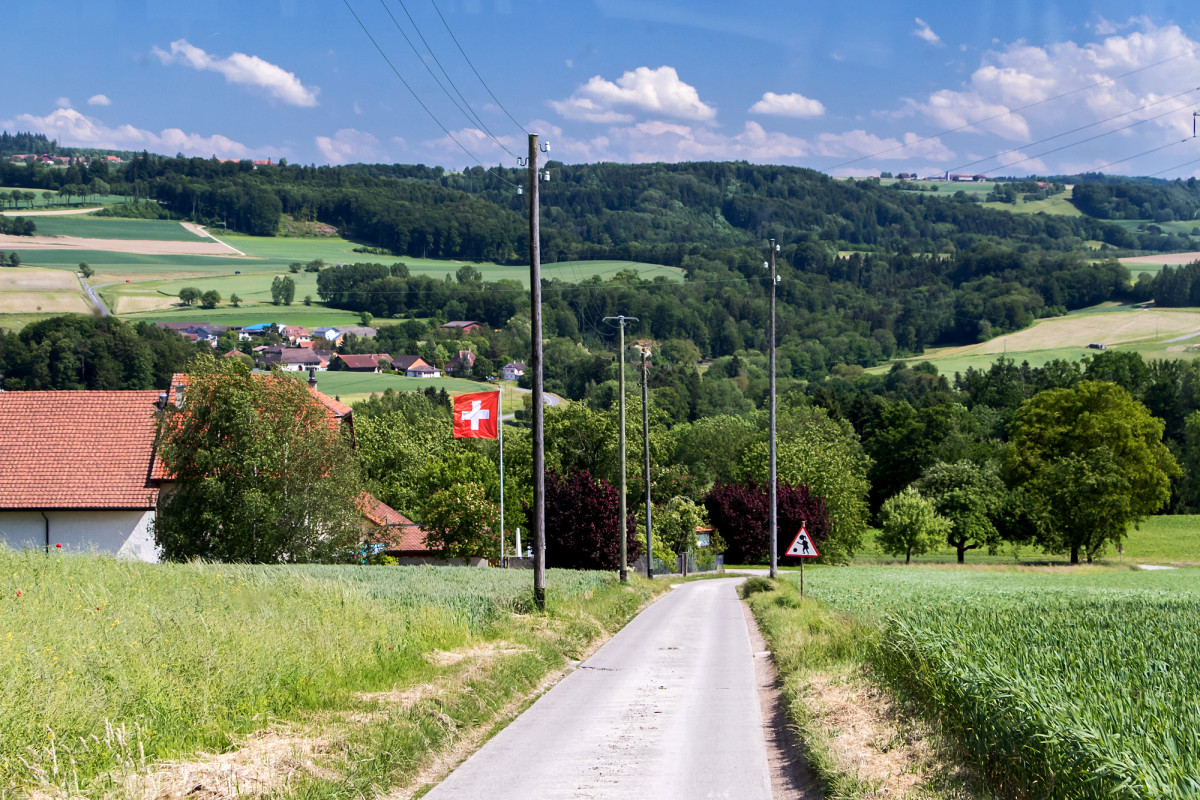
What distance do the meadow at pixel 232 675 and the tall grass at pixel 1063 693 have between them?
16.0 feet

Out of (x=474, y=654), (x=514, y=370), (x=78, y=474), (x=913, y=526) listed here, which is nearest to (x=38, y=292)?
(x=514, y=370)

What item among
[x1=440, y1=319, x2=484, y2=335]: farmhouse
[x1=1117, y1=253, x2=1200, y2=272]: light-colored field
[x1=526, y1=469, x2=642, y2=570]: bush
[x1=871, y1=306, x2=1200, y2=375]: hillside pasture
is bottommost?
[x1=526, y1=469, x2=642, y2=570]: bush

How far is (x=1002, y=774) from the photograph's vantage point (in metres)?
7.15

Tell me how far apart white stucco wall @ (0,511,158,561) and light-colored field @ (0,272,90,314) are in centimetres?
6760

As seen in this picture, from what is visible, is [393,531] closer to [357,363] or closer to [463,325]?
[357,363]

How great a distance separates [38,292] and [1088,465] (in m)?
106

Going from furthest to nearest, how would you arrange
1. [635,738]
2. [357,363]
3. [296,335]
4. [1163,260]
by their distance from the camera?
[1163,260] → [357,363] → [296,335] → [635,738]

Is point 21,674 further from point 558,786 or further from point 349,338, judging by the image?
point 349,338

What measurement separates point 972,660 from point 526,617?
12.0m

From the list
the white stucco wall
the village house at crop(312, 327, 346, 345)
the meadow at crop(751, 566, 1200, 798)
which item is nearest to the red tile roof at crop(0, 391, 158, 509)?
the white stucco wall

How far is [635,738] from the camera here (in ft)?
34.6

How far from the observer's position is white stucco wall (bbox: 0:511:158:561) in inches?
1412

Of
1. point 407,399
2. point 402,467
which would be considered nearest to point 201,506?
point 402,467

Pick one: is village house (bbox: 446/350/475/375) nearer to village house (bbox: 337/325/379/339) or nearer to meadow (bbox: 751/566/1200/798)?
village house (bbox: 337/325/379/339)
